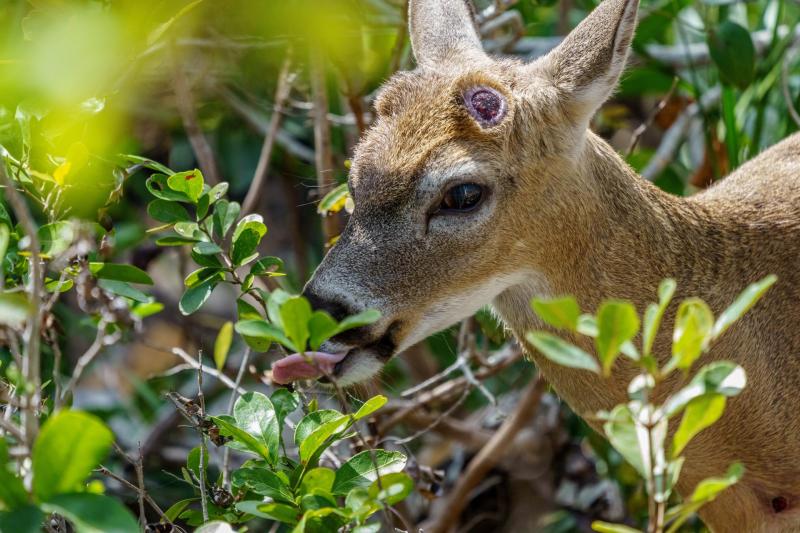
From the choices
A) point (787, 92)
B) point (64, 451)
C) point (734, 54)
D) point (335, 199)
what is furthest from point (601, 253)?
point (64, 451)

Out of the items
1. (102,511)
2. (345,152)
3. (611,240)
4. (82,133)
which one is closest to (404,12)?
(345,152)

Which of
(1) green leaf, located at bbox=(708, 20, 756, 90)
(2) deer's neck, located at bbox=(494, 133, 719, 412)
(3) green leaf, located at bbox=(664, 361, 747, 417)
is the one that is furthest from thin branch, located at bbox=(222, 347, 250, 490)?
(1) green leaf, located at bbox=(708, 20, 756, 90)

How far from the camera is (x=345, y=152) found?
4883 mm

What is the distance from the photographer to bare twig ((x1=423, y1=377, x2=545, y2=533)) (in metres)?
4.21

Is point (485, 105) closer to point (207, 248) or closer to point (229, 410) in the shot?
point (207, 248)

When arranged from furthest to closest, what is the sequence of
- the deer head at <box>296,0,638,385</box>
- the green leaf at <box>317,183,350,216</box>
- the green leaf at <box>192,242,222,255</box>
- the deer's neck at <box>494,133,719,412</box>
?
the green leaf at <box>317,183,350,216</box>, the deer's neck at <box>494,133,719,412</box>, the deer head at <box>296,0,638,385</box>, the green leaf at <box>192,242,222,255</box>

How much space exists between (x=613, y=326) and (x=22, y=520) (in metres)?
0.89

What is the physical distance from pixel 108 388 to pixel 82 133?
3.34 metres

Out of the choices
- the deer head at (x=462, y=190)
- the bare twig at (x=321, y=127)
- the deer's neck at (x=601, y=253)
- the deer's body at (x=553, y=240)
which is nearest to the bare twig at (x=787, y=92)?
the deer's body at (x=553, y=240)

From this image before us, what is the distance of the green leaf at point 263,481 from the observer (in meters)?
2.13

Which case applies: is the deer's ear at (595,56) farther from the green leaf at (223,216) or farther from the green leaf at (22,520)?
the green leaf at (22,520)

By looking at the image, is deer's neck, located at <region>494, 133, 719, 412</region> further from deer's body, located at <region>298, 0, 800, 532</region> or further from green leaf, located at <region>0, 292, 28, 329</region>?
green leaf, located at <region>0, 292, 28, 329</region>

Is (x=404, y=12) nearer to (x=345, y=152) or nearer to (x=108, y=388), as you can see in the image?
(x=345, y=152)

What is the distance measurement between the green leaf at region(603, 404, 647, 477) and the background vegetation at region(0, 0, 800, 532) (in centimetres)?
39
